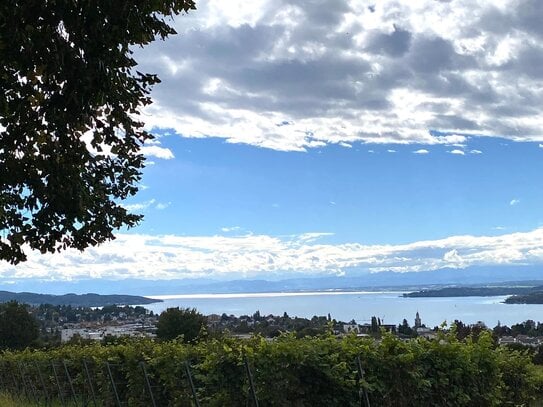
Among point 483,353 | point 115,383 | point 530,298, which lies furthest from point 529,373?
point 530,298

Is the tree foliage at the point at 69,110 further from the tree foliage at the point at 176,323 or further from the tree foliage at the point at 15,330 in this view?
the tree foliage at the point at 15,330

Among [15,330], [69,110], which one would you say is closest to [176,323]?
[15,330]

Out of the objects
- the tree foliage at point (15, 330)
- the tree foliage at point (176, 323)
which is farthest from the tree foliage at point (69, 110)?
the tree foliage at point (15, 330)

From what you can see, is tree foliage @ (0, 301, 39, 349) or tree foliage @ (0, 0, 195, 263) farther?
tree foliage @ (0, 301, 39, 349)

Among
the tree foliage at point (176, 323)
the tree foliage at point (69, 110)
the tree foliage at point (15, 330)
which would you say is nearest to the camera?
the tree foliage at point (69, 110)

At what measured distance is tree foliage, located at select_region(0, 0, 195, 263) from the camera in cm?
687

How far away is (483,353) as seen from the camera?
8.61 m

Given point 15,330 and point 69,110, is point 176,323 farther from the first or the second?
point 69,110

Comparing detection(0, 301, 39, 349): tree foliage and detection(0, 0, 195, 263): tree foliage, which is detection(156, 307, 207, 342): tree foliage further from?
detection(0, 0, 195, 263): tree foliage

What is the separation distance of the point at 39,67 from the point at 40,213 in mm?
2578

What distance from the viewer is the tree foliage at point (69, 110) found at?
6.87 m

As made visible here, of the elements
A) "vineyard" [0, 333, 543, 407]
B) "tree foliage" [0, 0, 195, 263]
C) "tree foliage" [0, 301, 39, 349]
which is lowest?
"tree foliage" [0, 301, 39, 349]

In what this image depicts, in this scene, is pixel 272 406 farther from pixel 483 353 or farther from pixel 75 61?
pixel 75 61

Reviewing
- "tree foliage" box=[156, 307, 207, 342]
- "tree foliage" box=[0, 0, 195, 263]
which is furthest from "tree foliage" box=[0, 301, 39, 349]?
"tree foliage" box=[0, 0, 195, 263]
